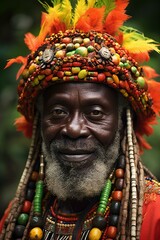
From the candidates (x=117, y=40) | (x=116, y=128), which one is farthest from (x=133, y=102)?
(x=117, y=40)

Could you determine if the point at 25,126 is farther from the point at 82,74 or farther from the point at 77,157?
the point at 82,74

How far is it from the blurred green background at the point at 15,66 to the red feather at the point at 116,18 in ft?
7.80

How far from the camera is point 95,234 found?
386cm

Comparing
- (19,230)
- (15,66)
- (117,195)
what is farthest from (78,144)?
(15,66)

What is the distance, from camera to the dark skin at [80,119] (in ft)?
13.4

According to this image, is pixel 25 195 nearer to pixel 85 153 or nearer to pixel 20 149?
pixel 85 153

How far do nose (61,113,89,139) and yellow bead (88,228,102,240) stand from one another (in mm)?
687

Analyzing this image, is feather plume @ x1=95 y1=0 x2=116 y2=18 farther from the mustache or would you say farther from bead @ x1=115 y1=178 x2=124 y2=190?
bead @ x1=115 y1=178 x2=124 y2=190

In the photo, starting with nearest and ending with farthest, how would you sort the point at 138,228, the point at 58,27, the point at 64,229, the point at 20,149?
the point at 138,228, the point at 64,229, the point at 58,27, the point at 20,149

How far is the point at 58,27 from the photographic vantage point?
4.37 metres

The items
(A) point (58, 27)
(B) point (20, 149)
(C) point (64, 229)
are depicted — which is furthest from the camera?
(B) point (20, 149)

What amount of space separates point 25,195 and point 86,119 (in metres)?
0.83

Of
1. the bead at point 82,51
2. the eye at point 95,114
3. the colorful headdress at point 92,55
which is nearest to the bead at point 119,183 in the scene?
the eye at point 95,114

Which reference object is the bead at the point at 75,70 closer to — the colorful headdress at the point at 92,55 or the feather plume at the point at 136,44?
the colorful headdress at the point at 92,55
